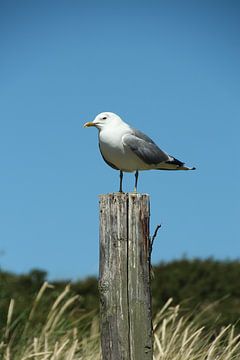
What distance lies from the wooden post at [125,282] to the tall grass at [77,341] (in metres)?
1.44

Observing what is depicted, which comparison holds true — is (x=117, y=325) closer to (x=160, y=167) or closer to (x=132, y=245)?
(x=132, y=245)

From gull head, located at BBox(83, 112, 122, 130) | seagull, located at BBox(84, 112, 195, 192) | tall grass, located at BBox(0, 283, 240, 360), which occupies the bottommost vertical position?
tall grass, located at BBox(0, 283, 240, 360)

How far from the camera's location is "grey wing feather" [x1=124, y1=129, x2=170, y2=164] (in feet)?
24.9

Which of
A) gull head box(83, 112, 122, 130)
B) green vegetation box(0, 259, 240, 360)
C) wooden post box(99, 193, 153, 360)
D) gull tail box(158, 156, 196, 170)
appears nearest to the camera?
wooden post box(99, 193, 153, 360)

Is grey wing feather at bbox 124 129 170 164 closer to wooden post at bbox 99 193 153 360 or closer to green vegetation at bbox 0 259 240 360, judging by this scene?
wooden post at bbox 99 193 153 360

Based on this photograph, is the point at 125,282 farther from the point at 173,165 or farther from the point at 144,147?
the point at 173,165

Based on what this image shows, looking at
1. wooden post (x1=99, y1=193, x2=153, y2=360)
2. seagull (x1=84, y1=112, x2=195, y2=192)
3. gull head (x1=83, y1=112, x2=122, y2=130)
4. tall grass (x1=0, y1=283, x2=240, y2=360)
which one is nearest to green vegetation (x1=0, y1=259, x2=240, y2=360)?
tall grass (x1=0, y1=283, x2=240, y2=360)

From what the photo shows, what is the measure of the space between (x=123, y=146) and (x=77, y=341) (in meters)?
2.63

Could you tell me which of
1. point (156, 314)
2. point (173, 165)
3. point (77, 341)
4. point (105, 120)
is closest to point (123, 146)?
point (105, 120)

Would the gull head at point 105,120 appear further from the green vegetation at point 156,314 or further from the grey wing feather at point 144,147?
the green vegetation at point 156,314

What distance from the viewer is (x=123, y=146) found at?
759 centimetres

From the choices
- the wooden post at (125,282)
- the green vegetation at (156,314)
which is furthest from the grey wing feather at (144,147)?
the green vegetation at (156,314)

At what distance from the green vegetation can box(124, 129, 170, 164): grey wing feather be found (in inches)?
69.7

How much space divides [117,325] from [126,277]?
1.29 ft
